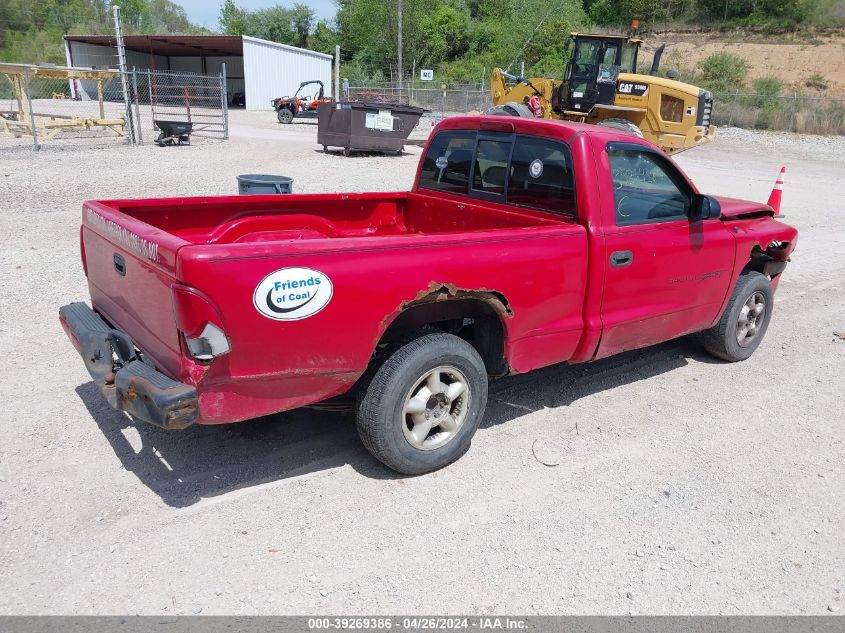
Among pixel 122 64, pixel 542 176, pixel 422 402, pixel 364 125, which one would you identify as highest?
pixel 122 64

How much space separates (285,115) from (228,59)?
81.0 feet

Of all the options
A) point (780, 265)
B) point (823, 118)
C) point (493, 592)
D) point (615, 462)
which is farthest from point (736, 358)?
point (823, 118)

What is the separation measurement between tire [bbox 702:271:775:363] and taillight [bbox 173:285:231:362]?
4.20 m

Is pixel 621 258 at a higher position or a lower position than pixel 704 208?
lower

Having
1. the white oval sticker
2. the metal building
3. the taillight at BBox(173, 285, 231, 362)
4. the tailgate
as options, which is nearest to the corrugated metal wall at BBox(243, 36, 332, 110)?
the metal building

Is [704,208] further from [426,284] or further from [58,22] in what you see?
[58,22]

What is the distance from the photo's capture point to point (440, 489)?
149 inches

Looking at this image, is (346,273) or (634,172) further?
(634,172)

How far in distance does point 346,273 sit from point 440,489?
1348mm

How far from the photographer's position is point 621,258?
4.38m

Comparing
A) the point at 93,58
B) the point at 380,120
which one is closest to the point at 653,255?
the point at 380,120

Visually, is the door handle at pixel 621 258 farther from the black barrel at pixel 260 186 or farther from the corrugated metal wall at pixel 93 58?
the corrugated metal wall at pixel 93 58

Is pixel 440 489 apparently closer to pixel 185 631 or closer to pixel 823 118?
pixel 185 631

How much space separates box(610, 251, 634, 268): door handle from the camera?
433 centimetres
